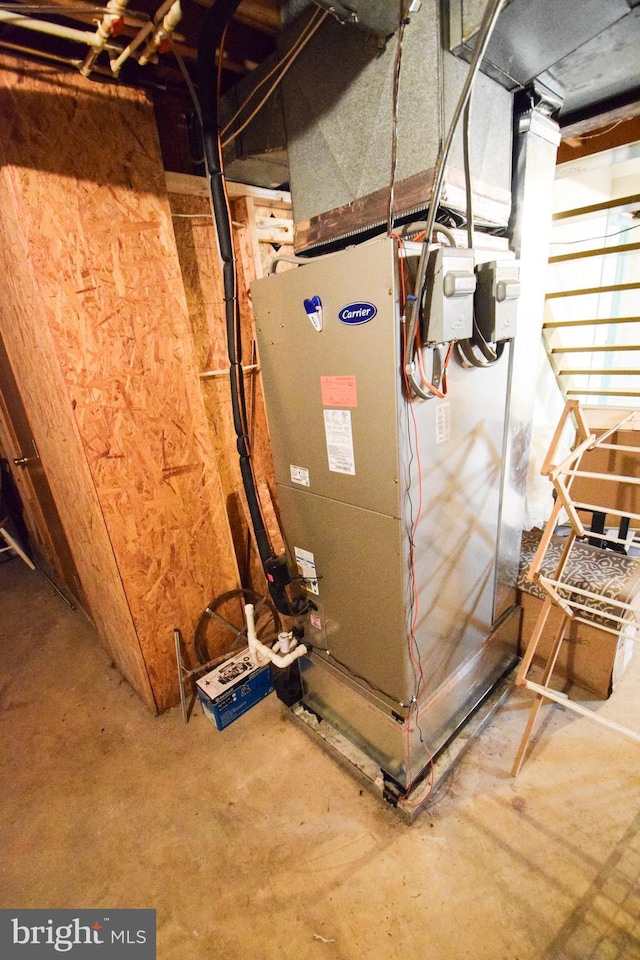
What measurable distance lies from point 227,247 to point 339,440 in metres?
0.83

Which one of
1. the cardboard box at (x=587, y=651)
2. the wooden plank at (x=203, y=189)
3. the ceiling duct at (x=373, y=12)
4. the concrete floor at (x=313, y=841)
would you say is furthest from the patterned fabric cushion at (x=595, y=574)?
the wooden plank at (x=203, y=189)

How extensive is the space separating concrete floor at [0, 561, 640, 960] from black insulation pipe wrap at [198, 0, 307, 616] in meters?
0.79

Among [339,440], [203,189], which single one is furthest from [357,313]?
[203,189]

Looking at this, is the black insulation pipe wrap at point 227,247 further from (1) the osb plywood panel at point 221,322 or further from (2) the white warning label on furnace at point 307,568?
(1) the osb plywood panel at point 221,322

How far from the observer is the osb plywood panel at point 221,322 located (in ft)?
6.46

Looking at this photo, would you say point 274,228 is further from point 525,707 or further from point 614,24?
point 525,707

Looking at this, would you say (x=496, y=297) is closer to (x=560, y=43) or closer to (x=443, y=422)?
(x=443, y=422)

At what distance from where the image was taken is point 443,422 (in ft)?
4.46

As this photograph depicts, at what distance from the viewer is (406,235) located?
124 centimetres

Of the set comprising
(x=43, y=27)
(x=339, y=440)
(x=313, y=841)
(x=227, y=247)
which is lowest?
(x=313, y=841)

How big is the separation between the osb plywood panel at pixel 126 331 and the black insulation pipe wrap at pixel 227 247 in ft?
1.16

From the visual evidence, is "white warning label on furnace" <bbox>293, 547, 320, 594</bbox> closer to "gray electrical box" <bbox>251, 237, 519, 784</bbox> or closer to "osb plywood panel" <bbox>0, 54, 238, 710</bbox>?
"gray electrical box" <bbox>251, 237, 519, 784</bbox>

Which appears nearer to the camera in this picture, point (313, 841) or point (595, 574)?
point (313, 841)

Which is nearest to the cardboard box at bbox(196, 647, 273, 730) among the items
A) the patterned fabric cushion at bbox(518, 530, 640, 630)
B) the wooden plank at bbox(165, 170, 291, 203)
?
the patterned fabric cushion at bbox(518, 530, 640, 630)
